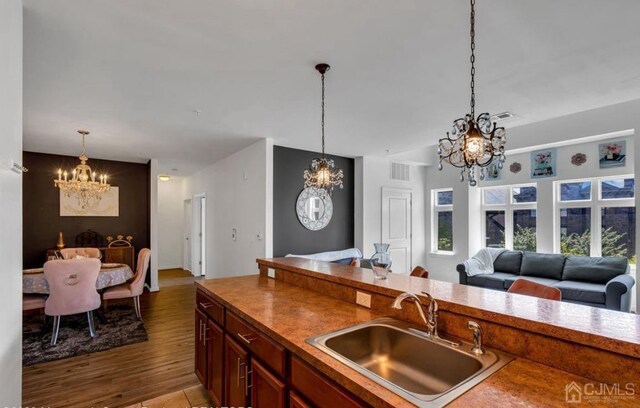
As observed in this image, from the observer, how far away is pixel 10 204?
158 cm

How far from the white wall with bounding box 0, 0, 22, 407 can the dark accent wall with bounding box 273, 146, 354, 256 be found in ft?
11.4

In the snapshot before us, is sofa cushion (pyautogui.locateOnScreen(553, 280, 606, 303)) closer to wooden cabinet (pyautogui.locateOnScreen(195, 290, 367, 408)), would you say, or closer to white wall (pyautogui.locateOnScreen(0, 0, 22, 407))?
wooden cabinet (pyautogui.locateOnScreen(195, 290, 367, 408))

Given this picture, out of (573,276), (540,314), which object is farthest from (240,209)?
(573,276)

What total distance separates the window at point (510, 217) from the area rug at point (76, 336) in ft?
21.1

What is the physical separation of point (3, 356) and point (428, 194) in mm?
7115

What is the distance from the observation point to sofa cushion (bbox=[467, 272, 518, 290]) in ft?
17.0

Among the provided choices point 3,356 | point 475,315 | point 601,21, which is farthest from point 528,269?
point 3,356

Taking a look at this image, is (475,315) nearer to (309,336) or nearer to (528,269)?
(309,336)

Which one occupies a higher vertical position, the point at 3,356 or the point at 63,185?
the point at 63,185

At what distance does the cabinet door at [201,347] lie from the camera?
2.46 meters

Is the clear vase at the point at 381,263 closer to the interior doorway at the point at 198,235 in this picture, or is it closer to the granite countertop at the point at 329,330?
the granite countertop at the point at 329,330

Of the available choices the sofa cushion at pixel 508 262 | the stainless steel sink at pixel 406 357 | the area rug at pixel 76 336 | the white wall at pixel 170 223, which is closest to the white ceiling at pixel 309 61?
the stainless steel sink at pixel 406 357

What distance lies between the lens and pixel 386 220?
6363 millimetres

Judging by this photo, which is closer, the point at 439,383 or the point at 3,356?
the point at 439,383
